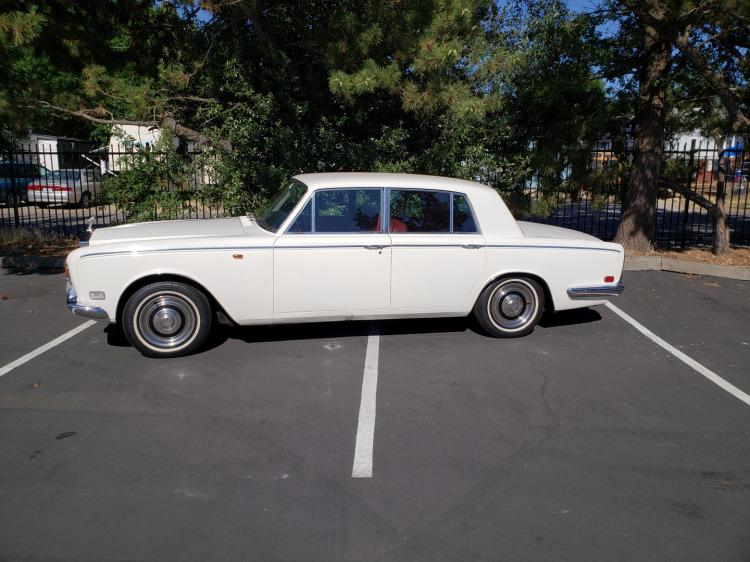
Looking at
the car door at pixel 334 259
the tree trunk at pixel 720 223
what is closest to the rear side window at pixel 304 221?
the car door at pixel 334 259

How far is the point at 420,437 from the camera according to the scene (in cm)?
421

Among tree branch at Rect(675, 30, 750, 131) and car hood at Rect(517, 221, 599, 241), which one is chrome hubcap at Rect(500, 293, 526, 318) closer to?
car hood at Rect(517, 221, 599, 241)

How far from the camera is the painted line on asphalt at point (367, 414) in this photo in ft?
12.6

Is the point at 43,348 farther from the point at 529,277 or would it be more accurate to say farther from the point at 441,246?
the point at 529,277

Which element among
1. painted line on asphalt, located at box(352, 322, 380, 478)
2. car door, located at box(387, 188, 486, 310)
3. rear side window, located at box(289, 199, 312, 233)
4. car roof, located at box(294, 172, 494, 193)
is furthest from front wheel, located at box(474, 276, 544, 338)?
rear side window, located at box(289, 199, 312, 233)

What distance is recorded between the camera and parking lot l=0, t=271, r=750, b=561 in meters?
3.15

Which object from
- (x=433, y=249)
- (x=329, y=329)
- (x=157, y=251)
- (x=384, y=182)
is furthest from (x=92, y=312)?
(x=433, y=249)

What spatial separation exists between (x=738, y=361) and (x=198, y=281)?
16.0ft

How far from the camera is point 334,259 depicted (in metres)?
5.68

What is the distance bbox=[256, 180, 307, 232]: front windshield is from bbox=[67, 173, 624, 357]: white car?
2 centimetres

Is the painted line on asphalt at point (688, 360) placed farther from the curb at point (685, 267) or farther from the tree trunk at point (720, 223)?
the tree trunk at point (720, 223)

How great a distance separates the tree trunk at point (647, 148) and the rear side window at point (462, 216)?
572 centimetres

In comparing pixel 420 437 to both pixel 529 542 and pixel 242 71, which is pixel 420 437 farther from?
pixel 242 71

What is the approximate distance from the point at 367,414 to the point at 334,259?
1636 millimetres
